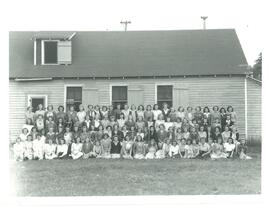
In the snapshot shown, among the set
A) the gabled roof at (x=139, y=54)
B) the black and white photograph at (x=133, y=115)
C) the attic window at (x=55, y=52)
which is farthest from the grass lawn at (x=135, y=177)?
the attic window at (x=55, y=52)

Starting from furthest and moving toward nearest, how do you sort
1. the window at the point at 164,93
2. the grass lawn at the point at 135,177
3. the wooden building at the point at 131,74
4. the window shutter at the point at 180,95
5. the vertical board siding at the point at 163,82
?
the window at the point at 164,93, the window shutter at the point at 180,95, the wooden building at the point at 131,74, the vertical board siding at the point at 163,82, the grass lawn at the point at 135,177

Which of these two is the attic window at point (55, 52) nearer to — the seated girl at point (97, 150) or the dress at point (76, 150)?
the dress at point (76, 150)

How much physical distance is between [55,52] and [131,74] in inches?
144

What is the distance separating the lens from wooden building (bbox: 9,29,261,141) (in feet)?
61.3

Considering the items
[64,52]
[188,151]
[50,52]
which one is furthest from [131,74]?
[188,151]

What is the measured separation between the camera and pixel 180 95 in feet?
62.3

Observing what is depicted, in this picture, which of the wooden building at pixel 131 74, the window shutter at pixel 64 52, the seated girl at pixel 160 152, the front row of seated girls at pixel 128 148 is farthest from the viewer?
the window shutter at pixel 64 52

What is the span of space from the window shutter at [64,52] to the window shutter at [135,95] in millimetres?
3086

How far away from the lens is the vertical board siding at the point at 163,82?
1858 centimetres

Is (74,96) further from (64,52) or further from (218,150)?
(218,150)

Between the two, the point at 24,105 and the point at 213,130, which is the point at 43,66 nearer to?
the point at 24,105

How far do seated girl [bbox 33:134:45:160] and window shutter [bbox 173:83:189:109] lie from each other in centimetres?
701

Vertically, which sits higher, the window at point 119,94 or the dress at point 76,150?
the window at point 119,94
